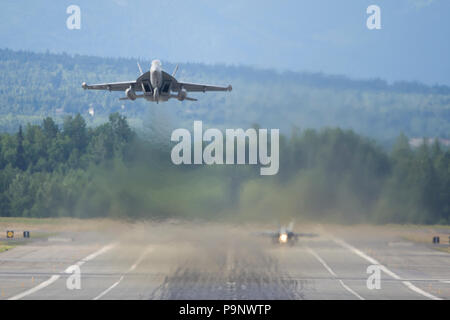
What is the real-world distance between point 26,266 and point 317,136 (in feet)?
98.1

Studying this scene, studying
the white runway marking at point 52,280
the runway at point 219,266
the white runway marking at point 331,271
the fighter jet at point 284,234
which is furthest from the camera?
the fighter jet at point 284,234

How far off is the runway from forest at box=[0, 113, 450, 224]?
1.85 meters

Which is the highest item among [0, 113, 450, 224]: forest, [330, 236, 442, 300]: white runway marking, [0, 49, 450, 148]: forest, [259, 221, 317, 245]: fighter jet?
[0, 49, 450, 148]: forest

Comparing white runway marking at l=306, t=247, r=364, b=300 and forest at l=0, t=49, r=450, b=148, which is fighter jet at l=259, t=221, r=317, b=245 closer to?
white runway marking at l=306, t=247, r=364, b=300

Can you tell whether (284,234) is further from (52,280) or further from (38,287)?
(38,287)

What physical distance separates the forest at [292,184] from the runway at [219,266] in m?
1.85

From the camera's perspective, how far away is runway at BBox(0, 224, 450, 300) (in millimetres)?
52375

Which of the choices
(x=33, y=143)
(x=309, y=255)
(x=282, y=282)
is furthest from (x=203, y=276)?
(x=33, y=143)

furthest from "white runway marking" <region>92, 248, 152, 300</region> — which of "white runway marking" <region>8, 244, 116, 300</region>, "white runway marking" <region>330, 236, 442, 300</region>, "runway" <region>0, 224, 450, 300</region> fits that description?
"white runway marking" <region>330, 236, 442, 300</region>

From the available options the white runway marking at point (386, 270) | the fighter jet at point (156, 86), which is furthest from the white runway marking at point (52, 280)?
the white runway marking at point (386, 270)

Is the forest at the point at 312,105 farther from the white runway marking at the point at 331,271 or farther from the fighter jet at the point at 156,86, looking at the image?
the white runway marking at the point at 331,271

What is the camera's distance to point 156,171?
67.0 metres

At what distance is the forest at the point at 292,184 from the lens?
66125mm

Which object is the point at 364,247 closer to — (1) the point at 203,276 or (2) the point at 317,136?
(2) the point at 317,136
